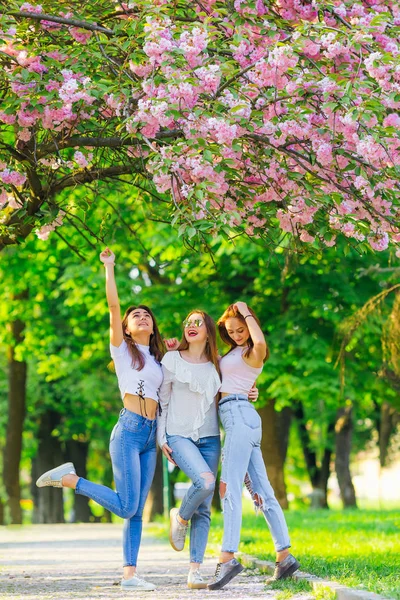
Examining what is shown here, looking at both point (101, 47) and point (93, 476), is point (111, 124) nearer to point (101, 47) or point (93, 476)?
point (101, 47)

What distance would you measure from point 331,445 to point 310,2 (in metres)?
28.2

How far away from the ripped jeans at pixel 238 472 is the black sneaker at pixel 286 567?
118 mm

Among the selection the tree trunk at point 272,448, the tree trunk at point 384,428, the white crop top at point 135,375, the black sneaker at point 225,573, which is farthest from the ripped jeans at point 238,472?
the tree trunk at point 384,428

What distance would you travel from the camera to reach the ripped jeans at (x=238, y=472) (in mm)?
8062

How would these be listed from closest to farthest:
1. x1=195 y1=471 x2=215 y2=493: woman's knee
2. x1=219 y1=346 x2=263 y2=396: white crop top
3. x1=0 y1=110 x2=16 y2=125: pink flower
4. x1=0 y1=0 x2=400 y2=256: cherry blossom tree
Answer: x1=0 y1=0 x2=400 y2=256: cherry blossom tree, x1=0 y1=110 x2=16 y2=125: pink flower, x1=195 y1=471 x2=215 y2=493: woman's knee, x1=219 y1=346 x2=263 y2=396: white crop top

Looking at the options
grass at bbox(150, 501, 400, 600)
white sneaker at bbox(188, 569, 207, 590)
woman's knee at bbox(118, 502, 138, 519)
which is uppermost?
woman's knee at bbox(118, 502, 138, 519)

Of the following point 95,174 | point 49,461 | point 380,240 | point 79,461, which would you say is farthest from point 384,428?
point 380,240

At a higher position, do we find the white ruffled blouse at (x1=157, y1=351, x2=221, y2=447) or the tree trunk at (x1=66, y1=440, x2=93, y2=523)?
the white ruffled blouse at (x1=157, y1=351, x2=221, y2=447)

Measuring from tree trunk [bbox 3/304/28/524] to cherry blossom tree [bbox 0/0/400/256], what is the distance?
16.3 meters

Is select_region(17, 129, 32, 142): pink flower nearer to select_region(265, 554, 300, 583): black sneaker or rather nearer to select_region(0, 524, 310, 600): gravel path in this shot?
select_region(0, 524, 310, 600): gravel path

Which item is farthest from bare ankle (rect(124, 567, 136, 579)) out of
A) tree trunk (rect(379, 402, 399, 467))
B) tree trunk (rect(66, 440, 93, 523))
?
tree trunk (rect(379, 402, 399, 467))

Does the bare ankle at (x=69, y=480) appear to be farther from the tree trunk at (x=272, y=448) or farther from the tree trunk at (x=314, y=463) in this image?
the tree trunk at (x=314, y=463)

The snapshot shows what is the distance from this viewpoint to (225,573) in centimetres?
792

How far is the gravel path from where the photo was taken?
7953mm
